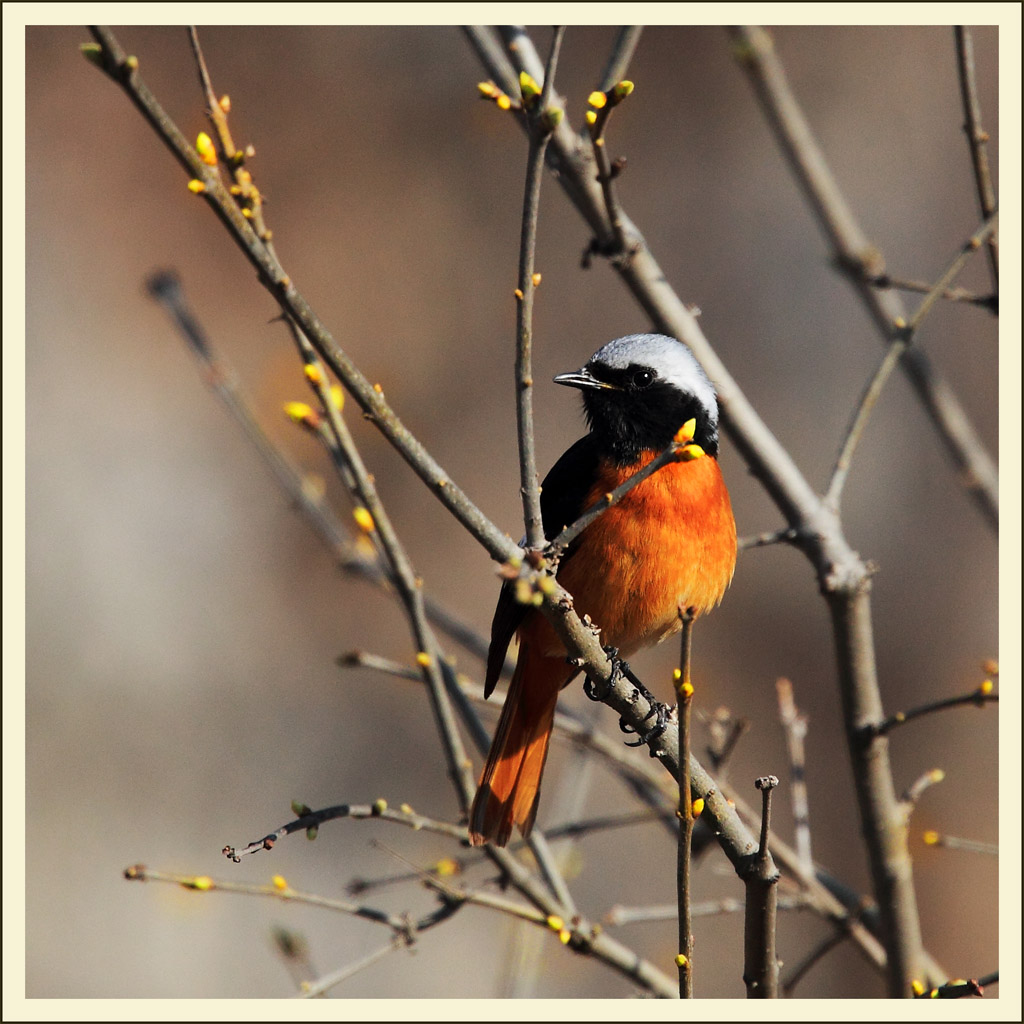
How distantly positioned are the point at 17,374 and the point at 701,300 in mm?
2937

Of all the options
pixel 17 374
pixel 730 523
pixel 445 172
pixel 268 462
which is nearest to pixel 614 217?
pixel 730 523

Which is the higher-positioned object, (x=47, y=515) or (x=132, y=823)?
(x=47, y=515)

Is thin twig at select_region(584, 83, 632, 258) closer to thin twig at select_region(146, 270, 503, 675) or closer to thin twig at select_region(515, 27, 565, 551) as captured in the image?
thin twig at select_region(515, 27, 565, 551)

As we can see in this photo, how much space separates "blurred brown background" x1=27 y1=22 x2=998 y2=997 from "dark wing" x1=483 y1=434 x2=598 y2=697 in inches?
69.8

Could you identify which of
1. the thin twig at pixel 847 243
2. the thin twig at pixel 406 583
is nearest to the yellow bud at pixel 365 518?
the thin twig at pixel 406 583

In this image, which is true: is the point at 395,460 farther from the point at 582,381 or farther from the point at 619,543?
the point at 619,543

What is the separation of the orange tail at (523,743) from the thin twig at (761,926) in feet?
2.25

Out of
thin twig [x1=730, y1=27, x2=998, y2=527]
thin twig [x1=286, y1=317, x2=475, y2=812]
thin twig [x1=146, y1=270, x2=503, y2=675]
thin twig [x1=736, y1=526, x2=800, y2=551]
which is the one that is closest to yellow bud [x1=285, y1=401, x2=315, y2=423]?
thin twig [x1=286, y1=317, x2=475, y2=812]

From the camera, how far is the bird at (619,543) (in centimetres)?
249

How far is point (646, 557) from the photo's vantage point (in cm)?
248

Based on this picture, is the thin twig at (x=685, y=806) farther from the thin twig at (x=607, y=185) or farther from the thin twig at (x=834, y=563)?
the thin twig at (x=607, y=185)

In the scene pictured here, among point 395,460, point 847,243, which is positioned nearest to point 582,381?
point 847,243

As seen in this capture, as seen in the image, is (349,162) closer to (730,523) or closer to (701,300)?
(701,300)

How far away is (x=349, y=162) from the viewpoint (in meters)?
5.21
